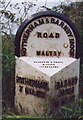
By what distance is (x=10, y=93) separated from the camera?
6.19 meters

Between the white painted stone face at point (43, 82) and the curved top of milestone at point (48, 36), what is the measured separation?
0.38 feet

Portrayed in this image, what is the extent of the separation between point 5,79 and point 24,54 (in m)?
0.50

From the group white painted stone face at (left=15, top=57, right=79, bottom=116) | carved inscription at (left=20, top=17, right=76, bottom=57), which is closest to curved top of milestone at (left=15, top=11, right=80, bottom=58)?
carved inscription at (left=20, top=17, right=76, bottom=57)

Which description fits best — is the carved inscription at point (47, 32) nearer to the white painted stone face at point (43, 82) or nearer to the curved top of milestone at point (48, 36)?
the curved top of milestone at point (48, 36)

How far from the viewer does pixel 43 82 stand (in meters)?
6.07

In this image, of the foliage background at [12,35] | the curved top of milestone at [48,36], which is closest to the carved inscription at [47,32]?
the curved top of milestone at [48,36]

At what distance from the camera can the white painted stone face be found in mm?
6066

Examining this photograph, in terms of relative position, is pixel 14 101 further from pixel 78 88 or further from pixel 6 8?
pixel 6 8

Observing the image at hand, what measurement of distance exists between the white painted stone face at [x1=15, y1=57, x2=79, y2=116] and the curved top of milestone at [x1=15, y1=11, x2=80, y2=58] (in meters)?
0.11

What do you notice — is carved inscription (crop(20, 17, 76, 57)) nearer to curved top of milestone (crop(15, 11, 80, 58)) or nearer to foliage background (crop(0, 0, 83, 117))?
curved top of milestone (crop(15, 11, 80, 58))

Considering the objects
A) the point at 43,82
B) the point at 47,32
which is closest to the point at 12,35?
the point at 47,32

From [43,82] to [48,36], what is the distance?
0.66 meters

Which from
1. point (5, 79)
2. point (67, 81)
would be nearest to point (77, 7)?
point (67, 81)

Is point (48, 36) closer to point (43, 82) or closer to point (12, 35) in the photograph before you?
point (12, 35)
